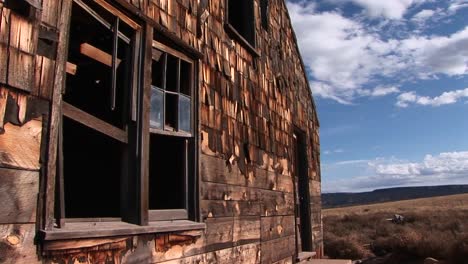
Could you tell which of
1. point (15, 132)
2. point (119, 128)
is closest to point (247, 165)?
point (119, 128)

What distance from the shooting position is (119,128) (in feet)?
13.6

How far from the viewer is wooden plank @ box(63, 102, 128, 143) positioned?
3.45 m

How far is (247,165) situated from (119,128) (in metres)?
2.69

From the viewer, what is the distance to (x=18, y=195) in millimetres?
2832

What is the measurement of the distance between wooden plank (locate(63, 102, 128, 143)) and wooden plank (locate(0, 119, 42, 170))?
0.41 metres

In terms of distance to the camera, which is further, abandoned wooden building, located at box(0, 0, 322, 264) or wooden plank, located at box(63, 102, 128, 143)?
wooden plank, located at box(63, 102, 128, 143)

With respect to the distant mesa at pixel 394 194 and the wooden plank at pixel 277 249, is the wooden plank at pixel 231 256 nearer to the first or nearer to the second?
the wooden plank at pixel 277 249

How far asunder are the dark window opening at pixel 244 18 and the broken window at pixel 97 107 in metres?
2.65

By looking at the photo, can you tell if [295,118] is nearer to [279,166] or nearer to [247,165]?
[279,166]

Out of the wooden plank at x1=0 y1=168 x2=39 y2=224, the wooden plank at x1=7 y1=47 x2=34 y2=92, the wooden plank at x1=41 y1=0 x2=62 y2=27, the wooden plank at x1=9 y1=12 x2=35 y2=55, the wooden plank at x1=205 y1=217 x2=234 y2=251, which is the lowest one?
the wooden plank at x1=205 y1=217 x2=234 y2=251

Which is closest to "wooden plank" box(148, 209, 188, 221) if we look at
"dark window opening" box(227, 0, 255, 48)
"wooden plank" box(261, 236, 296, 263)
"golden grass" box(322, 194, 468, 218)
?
"wooden plank" box(261, 236, 296, 263)

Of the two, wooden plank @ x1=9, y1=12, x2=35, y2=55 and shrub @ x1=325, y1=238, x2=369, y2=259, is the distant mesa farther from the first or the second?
wooden plank @ x1=9, y1=12, x2=35, y2=55

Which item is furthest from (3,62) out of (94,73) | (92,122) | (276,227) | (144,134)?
(276,227)

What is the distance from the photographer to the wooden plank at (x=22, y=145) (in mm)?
2789
